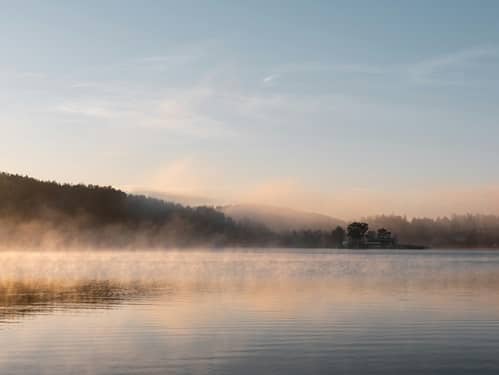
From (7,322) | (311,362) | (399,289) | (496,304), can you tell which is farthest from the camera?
(399,289)

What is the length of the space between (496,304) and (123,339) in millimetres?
36946

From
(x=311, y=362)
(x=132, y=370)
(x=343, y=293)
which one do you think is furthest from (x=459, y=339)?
(x=343, y=293)

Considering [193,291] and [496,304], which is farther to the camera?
[193,291]

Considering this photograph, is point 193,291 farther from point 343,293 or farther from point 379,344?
point 379,344

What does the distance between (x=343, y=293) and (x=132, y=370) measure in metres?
47.4

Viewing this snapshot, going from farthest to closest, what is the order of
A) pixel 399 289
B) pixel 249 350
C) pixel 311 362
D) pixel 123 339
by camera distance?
1. pixel 399 289
2. pixel 123 339
3. pixel 249 350
4. pixel 311 362

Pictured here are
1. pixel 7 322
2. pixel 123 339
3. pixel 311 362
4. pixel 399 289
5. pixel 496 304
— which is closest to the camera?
pixel 311 362

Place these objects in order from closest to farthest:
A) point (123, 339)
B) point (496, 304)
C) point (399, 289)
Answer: point (123, 339), point (496, 304), point (399, 289)

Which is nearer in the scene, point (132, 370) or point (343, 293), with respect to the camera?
point (132, 370)

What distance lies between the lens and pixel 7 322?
166ft

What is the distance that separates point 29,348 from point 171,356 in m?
8.09

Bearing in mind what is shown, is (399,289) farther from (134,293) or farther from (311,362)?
(311,362)

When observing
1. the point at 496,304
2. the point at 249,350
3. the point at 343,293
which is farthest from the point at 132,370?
the point at 343,293

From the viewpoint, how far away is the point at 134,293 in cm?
7850
